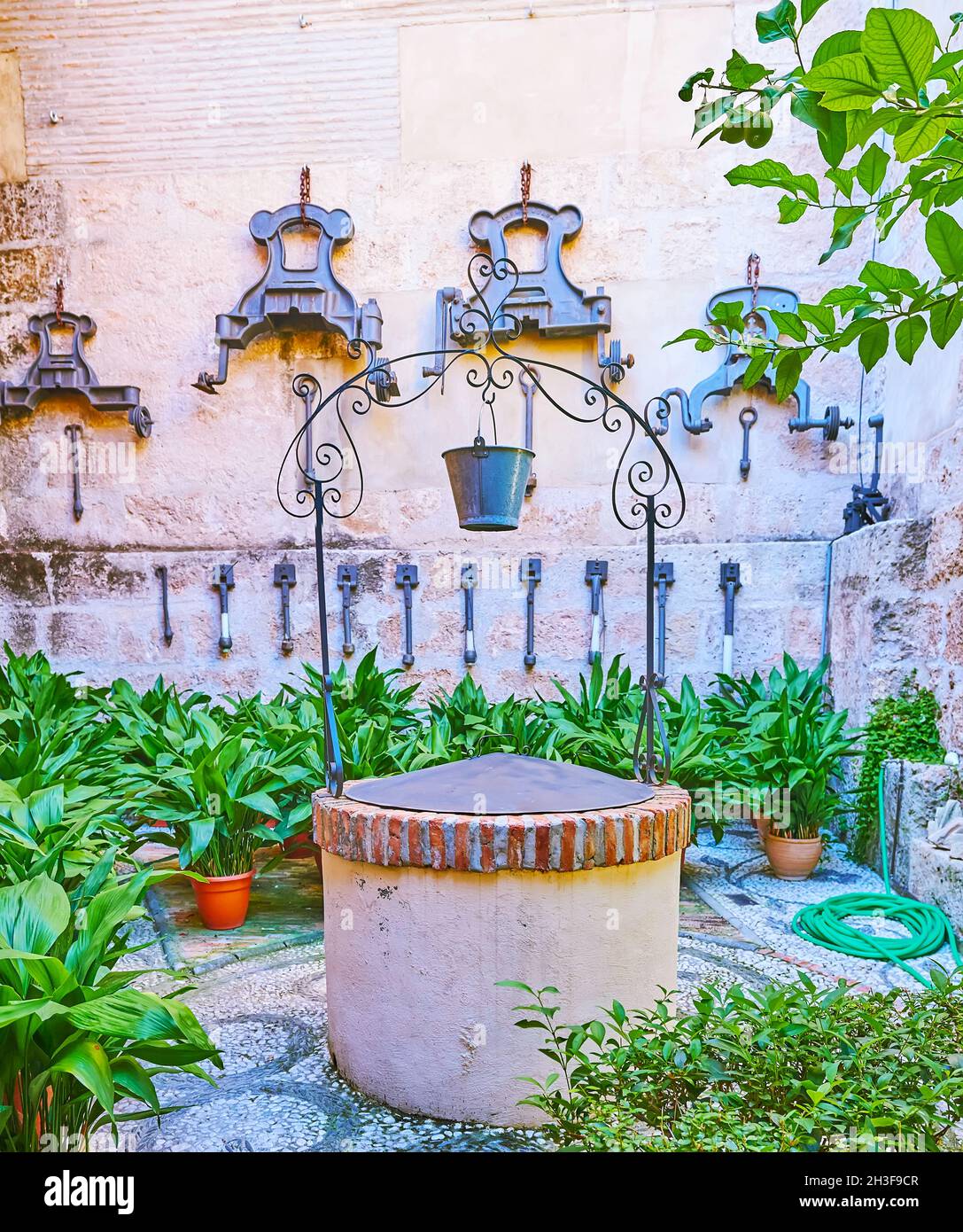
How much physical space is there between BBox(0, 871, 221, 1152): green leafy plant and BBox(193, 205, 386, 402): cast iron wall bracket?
153 inches

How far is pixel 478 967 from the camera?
73.2 inches

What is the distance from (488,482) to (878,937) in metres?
2.11

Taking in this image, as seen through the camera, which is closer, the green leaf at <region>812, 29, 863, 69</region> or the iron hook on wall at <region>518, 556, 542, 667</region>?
the green leaf at <region>812, 29, 863, 69</region>

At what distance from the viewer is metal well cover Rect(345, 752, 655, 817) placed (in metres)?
1.96

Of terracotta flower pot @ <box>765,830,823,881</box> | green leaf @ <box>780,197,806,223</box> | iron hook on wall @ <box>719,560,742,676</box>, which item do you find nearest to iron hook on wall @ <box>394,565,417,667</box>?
iron hook on wall @ <box>719,560,742,676</box>

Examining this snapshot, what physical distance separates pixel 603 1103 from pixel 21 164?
250 inches

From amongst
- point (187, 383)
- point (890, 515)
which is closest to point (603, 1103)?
point (890, 515)

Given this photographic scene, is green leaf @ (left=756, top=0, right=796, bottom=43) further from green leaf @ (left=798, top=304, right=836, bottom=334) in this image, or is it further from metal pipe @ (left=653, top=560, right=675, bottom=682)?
metal pipe @ (left=653, top=560, right=675, bottom=682)

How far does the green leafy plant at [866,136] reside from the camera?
2.52 ft

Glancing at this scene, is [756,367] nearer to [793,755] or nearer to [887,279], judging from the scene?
[887,279]

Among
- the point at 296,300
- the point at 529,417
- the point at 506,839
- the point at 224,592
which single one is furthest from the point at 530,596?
the point at 506,839

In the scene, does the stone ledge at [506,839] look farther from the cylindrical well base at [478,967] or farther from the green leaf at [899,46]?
the green leaf at [899,46]

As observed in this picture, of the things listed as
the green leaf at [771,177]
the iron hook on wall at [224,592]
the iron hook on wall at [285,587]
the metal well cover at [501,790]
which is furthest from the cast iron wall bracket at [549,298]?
the green leaf at [771,177]

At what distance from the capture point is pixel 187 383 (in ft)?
17.6
